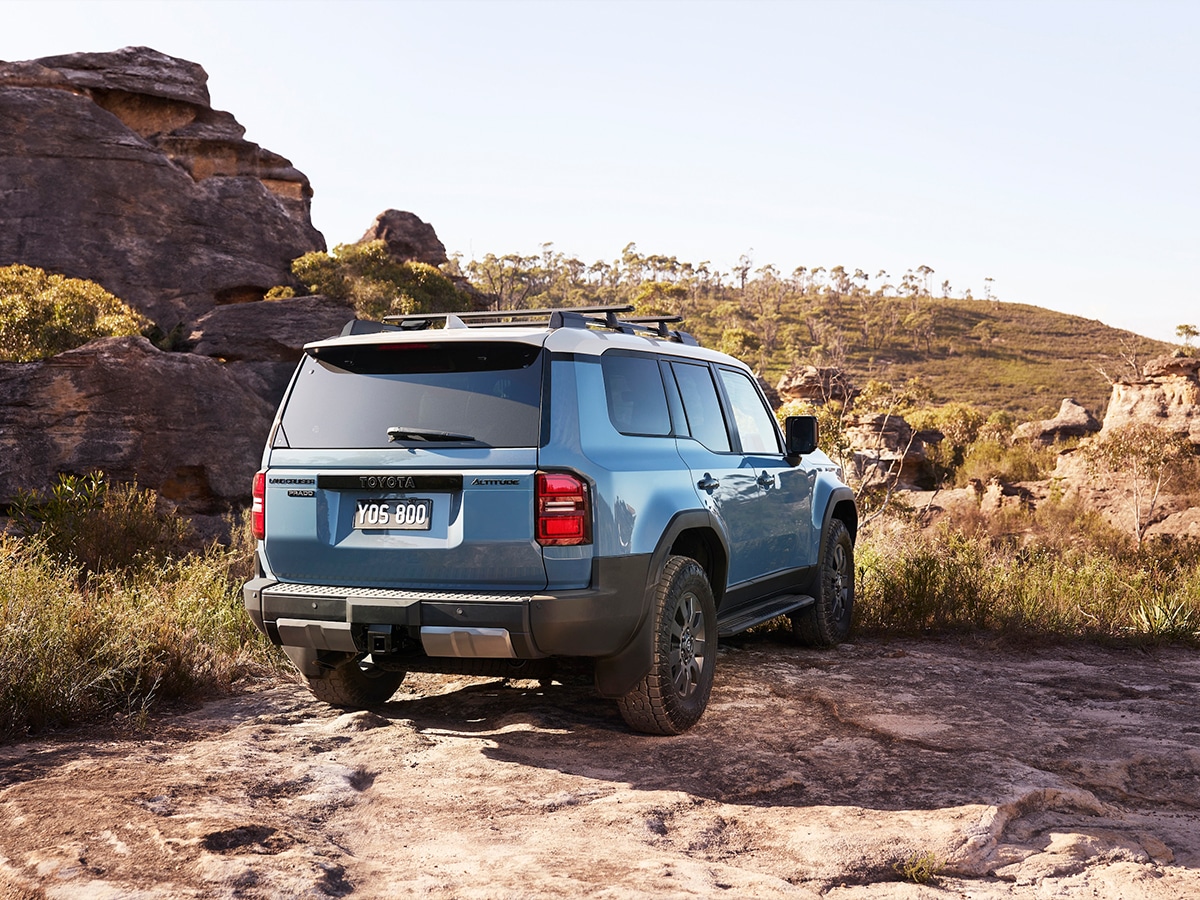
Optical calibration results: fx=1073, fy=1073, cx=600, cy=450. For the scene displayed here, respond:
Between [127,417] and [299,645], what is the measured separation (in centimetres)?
853

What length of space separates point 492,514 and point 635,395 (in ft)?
3.86

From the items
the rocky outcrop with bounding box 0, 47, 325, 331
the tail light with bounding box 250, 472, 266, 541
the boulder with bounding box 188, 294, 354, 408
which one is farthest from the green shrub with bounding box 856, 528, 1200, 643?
the rocky outcrop with bounding box 0, 47, 325, 331

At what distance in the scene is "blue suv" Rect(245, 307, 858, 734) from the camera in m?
4.57

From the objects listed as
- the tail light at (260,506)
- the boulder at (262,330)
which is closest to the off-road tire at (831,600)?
the tail light at (260,506)

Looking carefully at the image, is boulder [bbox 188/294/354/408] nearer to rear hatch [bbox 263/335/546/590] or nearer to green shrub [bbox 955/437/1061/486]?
green shrub [bbox 955/437/1061/486]

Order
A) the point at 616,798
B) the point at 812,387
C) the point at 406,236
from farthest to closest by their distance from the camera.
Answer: the point at 406,236 < the point at 812,387 < the point at 616,798

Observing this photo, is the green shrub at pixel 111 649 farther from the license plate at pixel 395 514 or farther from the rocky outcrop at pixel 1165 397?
the rocky outcrop at pixel 1165 397

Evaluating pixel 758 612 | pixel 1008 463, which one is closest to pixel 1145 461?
pixel 1008 463

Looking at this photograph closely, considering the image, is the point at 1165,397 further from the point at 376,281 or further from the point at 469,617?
the point at 376,281

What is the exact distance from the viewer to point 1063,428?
2553cm

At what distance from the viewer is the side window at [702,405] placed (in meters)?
5.96

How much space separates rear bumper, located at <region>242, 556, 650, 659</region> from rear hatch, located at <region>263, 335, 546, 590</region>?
96mm

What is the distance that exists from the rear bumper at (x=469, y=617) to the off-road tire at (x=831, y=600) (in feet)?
9.80

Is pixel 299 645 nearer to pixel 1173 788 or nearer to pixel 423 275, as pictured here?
pixel 1173 788
